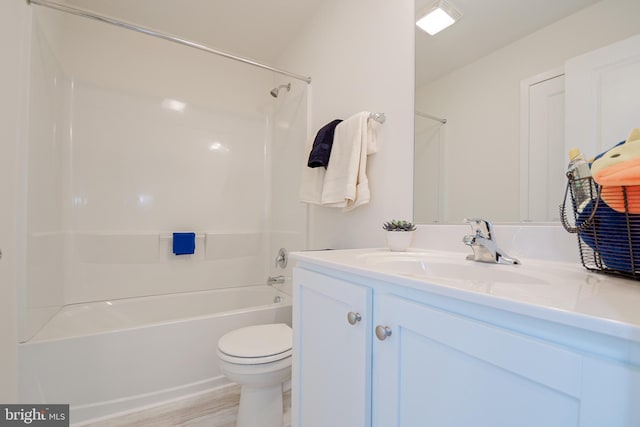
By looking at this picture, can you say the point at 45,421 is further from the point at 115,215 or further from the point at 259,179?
→ the point at 259,179

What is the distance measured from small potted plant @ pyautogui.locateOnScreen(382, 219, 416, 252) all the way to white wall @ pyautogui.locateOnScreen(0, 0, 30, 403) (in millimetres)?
1628

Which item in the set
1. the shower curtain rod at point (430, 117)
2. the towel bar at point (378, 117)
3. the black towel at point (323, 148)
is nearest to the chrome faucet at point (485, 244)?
the shower curtain rod at point (430, 117)

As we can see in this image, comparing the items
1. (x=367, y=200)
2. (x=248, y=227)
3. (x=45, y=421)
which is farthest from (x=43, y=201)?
(x=367, y=200)

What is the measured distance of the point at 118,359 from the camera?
140 centimetres

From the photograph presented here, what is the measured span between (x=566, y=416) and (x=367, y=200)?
3.35 ft

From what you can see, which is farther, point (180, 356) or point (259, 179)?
point (259, 179)

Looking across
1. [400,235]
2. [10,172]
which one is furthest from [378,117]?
[10,172]

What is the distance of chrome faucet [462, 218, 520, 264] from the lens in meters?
0.82

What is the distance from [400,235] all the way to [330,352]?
545 millimetres

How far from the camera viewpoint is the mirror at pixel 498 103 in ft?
2.58

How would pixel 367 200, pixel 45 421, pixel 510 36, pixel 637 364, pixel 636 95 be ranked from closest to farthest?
pixel 637 364, pixel 636 95, pixel 510 36, pixel 45 421, pixel 367 200

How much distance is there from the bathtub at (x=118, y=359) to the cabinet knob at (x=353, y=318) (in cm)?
125

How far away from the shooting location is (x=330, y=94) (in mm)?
1749

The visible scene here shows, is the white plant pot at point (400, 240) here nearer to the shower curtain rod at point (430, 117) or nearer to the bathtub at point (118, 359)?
the shower curtain rod at point (430, 117)
